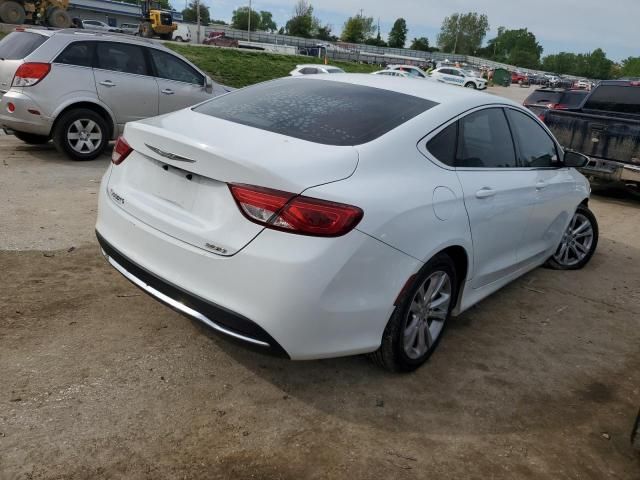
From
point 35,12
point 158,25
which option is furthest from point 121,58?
point 158,25

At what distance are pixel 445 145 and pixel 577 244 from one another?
289 centimetres

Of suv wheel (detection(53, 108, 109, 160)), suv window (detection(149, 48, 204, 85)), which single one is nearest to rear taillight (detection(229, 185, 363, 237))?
suv wheel (detection(53, 108, 109, 160))

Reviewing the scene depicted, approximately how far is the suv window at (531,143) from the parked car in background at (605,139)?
3.28 metres

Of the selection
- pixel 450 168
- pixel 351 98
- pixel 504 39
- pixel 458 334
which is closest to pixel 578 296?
pixel 458 334

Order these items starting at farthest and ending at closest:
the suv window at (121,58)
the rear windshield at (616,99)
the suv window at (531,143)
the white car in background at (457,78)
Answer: the white car in background at (457,78), the rear windshield at (616,99), the suv window at (121,58), the suv window at (531,143)

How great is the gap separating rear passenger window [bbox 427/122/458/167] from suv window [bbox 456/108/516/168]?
0.17ft

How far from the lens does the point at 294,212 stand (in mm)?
2502

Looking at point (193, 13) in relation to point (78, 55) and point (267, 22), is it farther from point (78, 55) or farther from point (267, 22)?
point (78, 55)

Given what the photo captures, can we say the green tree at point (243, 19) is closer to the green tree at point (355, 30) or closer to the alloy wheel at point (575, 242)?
the green tree at point (355, 30)

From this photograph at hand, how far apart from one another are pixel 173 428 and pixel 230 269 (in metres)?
0.81

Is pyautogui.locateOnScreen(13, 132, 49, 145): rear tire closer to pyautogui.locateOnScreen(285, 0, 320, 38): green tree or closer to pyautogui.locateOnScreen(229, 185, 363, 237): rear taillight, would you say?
pyautogui.locateOnScreen(229, 185, 363, 237): rear taillight

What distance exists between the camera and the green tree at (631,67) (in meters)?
126

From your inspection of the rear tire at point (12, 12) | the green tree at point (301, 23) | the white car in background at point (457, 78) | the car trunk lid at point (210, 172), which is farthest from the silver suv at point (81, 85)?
the green tree at point (301, 23)

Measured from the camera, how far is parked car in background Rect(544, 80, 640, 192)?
7926 mm
